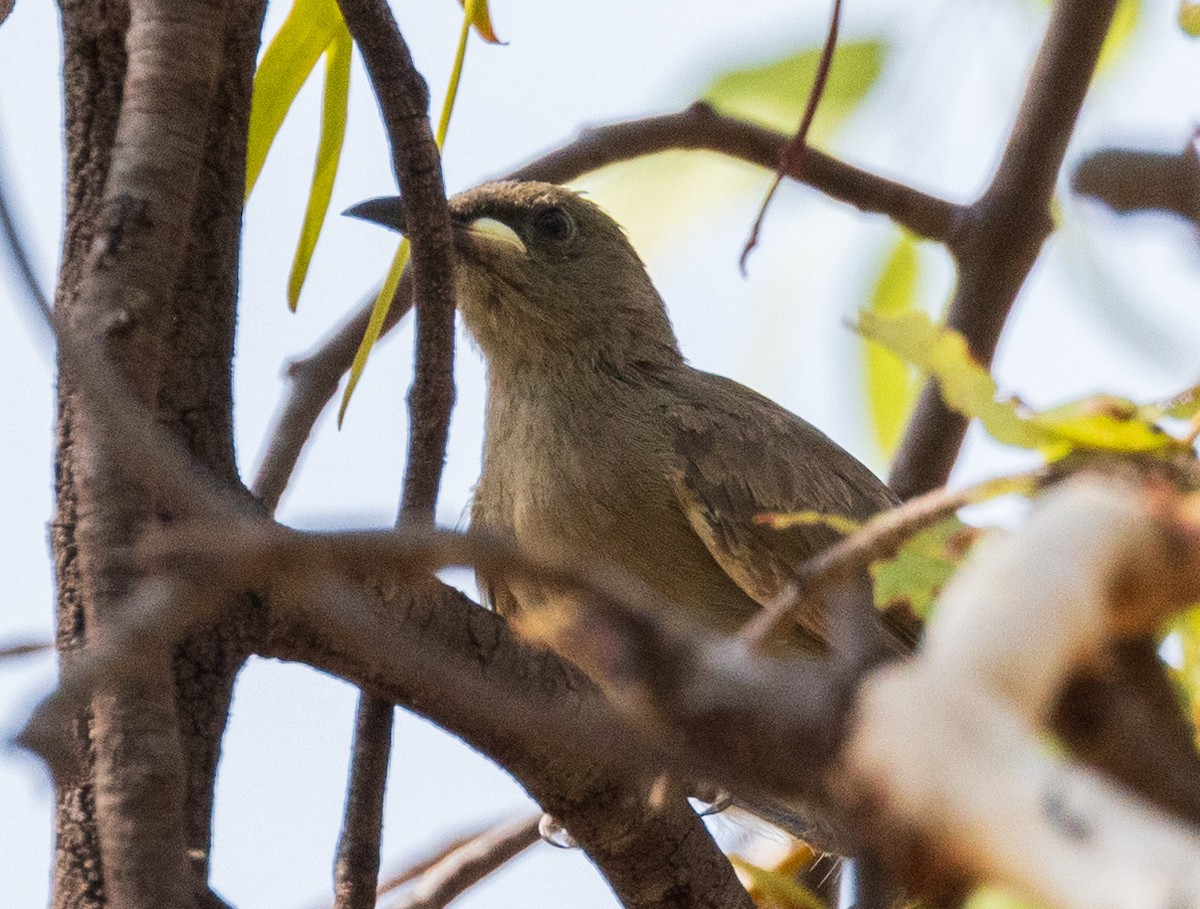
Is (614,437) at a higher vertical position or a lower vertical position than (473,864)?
higher

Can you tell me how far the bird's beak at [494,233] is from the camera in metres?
5.36

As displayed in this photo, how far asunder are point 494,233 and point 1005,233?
169 centimetres

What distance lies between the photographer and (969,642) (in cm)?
106

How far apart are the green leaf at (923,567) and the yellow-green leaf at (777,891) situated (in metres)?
1.28

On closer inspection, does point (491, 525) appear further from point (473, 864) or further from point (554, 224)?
point (554, 224)

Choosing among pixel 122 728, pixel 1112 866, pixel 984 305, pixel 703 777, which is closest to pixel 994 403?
pixel 703 777

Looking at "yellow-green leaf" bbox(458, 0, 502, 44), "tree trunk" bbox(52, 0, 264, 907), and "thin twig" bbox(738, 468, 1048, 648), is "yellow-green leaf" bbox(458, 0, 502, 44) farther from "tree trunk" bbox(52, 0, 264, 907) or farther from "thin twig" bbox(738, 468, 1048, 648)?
"thin twig" bbox(738, 468, 1048, 648)

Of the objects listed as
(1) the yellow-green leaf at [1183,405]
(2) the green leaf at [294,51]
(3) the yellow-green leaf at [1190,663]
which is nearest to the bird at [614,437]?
(2) the green leaf at [294,51]

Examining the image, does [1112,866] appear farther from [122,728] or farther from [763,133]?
[763,133]

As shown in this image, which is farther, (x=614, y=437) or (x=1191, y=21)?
(x=614, y=437)

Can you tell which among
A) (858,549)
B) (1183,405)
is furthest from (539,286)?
(858,549)

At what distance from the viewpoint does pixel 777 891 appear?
3498mm

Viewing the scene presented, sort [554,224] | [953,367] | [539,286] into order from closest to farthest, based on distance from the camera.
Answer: [953,367]
[539,286]
[554,224]

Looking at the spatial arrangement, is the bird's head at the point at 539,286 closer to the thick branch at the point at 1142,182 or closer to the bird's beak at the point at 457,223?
the bird's beak at the point at 457,223
